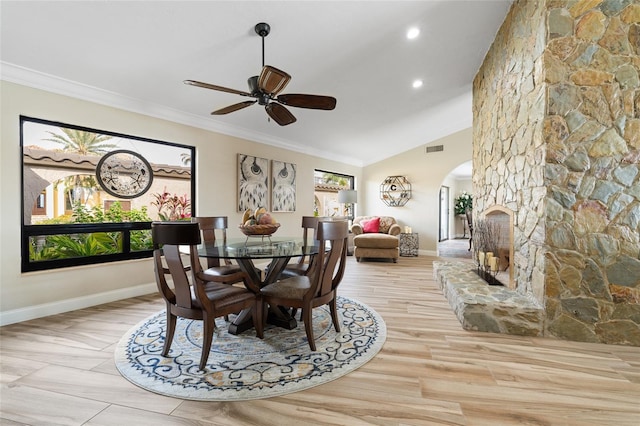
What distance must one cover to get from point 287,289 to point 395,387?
3.44 ft

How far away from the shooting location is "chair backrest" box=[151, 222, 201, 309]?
1.94m

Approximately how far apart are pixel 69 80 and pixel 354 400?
3.96 metres

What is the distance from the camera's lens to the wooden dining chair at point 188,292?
77.0 inches

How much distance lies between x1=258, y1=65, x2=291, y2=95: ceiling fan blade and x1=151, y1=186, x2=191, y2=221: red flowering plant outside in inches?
99.7

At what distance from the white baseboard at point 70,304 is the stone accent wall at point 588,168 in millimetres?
4411

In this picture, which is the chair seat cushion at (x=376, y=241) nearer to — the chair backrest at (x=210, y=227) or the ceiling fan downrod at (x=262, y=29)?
the chair backrest at (x=210, y=227)

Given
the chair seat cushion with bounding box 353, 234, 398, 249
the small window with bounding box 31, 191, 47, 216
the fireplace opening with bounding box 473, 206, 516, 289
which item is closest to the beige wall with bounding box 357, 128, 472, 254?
the chair seat cushion with bounding box 353, 234, 398, 249

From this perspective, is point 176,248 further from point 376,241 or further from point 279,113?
point 376,241

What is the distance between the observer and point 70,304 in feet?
10.4

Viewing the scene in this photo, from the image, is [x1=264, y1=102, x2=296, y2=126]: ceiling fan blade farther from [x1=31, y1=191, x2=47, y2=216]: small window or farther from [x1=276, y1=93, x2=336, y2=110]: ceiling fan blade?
[x1=31, y1=191, x2=47, y2=216]: small window

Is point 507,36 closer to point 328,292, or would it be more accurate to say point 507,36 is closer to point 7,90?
point 328,292

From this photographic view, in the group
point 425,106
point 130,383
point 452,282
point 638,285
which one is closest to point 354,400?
point 130,383

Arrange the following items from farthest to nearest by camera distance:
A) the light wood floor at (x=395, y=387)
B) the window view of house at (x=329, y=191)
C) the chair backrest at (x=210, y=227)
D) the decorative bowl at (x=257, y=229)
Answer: the window view of house at (x=329, y=191), the chair backrest at (x=210, y=227), the decorative bowl at (x=257, y=229), the light wood floor at (x=395, y=387)

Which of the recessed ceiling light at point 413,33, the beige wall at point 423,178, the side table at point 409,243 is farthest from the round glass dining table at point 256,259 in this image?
the beige wall at point 423,178
